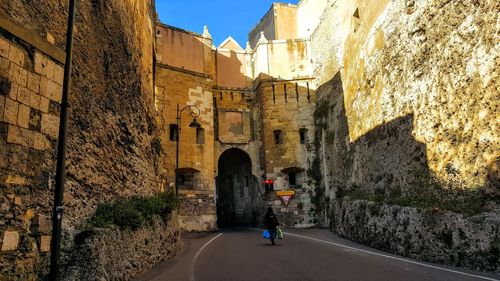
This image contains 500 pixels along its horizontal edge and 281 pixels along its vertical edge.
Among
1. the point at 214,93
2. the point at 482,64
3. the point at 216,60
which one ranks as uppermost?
the point at 216,60

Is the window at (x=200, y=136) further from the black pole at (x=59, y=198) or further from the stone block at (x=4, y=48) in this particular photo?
the stone block at (x=4, y=48)

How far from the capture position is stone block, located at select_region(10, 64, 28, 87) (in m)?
5.66

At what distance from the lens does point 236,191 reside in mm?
30625

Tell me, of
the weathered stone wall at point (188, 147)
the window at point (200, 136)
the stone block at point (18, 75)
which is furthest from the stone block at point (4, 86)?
the window at point (200, 136)

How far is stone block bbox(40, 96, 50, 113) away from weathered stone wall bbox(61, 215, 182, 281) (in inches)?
81.2

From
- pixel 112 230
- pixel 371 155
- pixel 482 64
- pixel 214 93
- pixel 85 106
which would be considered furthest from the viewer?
pixel 214 93

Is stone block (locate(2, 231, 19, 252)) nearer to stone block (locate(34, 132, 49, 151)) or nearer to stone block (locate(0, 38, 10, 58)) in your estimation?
stone block (locate(34, 132, 49, 151))

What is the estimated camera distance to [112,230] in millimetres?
7344

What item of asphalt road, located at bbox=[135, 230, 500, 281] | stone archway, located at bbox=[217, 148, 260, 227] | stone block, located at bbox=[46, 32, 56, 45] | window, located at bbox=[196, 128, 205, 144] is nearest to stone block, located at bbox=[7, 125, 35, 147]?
stone block, located at bbox=[46, 32, 56, 45]

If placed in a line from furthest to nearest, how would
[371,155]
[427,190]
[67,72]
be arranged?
[371,155] → [427,190] → [67,72]

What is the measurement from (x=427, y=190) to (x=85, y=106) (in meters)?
9.35

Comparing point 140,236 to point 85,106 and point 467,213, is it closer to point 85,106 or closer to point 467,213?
point 85,106

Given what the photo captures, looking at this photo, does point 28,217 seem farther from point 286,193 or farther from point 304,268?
point 286,193

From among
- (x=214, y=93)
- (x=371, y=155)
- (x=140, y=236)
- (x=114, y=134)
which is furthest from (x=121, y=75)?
(x=214, y=93)
